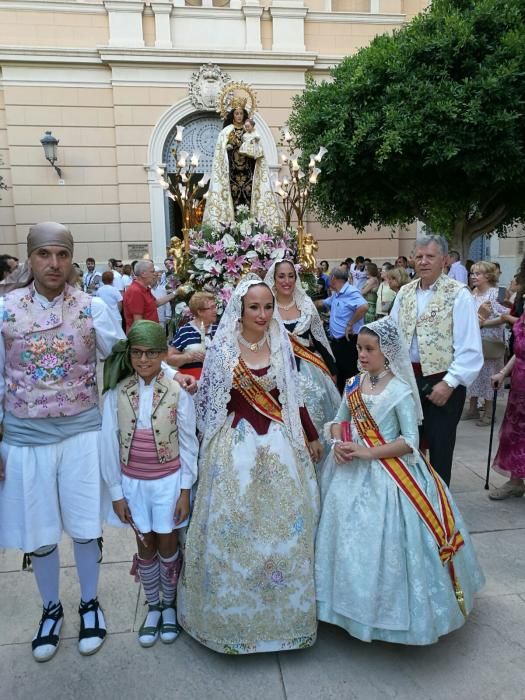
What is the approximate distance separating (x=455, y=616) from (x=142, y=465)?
1.55 m

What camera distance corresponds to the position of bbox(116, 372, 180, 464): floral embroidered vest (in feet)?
7.93

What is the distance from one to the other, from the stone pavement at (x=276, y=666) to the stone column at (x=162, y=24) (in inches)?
469

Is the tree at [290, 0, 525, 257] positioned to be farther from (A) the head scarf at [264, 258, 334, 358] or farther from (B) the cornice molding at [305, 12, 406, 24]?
(A) the head scarf at [264, 258, 334, 358]

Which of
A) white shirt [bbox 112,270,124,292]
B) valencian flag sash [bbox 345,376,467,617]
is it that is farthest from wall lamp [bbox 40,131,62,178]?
valencian flag sash [bbox 345,376,467,617]

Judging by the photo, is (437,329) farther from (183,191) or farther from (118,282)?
(118,282)

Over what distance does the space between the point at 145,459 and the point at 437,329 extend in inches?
76.5

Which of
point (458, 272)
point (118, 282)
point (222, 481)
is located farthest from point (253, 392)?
point (118, 282)

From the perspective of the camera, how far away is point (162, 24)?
11555 mm

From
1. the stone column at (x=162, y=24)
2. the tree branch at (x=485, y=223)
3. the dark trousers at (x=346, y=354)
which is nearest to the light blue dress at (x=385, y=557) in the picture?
the dark trousers at (x=346, y=354)

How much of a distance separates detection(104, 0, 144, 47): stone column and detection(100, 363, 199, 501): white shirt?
11.5 meters

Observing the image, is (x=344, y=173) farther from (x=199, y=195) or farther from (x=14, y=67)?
(x=14, y=67)

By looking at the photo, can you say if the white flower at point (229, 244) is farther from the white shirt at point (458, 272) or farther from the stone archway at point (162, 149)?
the stone archway at point (162, 149)

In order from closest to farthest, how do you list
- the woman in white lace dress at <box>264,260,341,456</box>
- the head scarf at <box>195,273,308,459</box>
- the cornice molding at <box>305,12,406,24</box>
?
1. the head scarf at <box>195,273,308,459</box>
2. the woman in white lace dress at <box>264,260,341,456</box>
3. the cornice molding at <box>305,12,406,24</box>

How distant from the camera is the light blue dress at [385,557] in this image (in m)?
2.25
